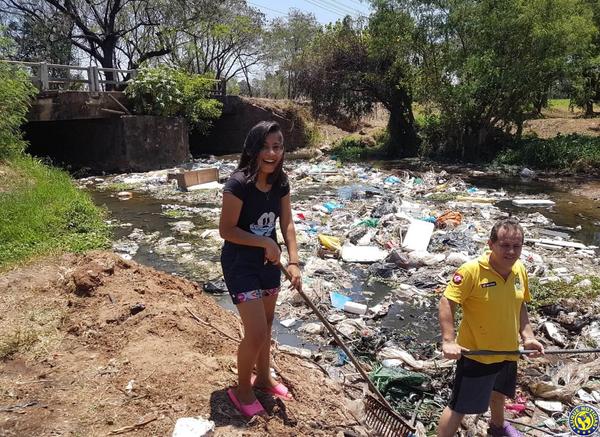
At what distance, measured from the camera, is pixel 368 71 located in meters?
20.3

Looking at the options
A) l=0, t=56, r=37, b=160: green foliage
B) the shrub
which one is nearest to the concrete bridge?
l=0, t=56, r=37, b=160: green foliage

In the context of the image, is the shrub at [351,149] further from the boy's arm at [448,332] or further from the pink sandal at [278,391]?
the boy's arm at [448,332]

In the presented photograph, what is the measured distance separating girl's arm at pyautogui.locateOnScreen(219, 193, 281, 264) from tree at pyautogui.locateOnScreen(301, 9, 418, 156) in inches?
681

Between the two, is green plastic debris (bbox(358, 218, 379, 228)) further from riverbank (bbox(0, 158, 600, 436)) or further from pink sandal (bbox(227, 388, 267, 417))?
pink sandal (bbox(227, 388, 267, 417))

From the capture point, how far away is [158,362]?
3250 millimetres

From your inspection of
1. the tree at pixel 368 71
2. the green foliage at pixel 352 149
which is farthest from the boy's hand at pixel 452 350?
the green foliage at pixel 352 149

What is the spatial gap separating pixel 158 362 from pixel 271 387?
0.79m

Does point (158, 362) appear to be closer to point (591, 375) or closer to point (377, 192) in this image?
point (591, 375)

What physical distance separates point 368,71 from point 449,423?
19089 millimetres

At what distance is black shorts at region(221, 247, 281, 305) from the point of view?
2541mm

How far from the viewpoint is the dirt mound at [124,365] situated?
9.14 ft

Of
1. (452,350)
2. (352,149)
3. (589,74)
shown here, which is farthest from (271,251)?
(589,74)

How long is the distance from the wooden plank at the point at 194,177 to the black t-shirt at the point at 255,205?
416 inches

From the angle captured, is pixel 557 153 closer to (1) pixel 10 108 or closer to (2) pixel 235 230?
(1) pixel 10 108
